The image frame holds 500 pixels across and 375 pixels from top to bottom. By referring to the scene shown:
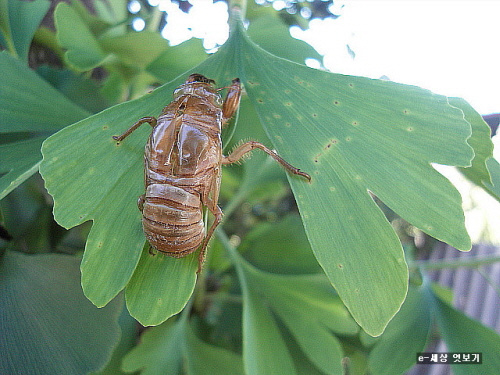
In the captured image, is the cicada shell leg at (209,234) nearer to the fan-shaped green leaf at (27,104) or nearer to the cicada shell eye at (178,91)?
the cicada shell eye at (178,91)

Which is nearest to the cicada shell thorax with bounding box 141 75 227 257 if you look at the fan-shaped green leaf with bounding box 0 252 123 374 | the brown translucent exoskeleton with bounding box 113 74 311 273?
the brown translucent exoskeleton with bounding box 113 74 311 273

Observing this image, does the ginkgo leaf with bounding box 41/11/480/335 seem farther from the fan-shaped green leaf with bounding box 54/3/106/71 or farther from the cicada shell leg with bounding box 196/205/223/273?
the fan-shaped green leaf with bounding box 54/3/106/71

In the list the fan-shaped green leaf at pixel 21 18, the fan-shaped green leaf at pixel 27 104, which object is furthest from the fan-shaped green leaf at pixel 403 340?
the fan-shaped green leaf at pixel 21 18

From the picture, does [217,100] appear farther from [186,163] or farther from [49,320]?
[49,320]

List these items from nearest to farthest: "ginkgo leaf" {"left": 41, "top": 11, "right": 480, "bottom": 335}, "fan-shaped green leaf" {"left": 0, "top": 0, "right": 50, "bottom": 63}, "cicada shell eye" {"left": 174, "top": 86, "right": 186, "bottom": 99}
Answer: "ginkgo leaf" {"left": 41, "top": 11, "right": 480, "bottom": 335}, "cicada shell eye" {"left": 174, "top": 86, "right": 186, "bottom": 99}, "fan-shaped green leaf" {"left": 0, "top": 0, "right": 50, "bottom": 63}

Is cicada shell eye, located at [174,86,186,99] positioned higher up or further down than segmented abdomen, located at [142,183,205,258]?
higher up

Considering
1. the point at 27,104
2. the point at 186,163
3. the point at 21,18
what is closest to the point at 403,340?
the point at 186,163

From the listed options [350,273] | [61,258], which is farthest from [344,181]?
[61,258]
